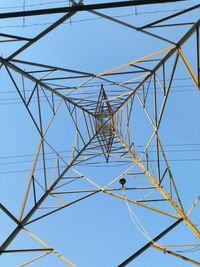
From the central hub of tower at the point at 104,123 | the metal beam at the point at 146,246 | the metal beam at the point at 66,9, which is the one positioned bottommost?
the metal beam at the point at 146,246

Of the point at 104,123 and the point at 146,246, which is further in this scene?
the point at 104,123

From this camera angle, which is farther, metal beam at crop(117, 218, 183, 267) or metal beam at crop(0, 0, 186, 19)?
metal beam at crop(117, 218, 183, 267)

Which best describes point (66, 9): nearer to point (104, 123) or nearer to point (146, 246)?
point (146, 246)

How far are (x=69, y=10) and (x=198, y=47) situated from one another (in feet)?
8.69

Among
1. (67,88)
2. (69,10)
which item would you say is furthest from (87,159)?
(69,10)

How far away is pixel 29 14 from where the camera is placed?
613 cm

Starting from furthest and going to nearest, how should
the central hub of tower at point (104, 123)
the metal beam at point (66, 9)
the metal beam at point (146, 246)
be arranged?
the central hub of tower at point (104, 123), the metal beam at point (146, 246), the metal beam at point (66, 9)

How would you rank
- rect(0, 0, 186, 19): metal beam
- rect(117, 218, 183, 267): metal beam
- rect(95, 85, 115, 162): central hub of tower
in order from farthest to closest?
rect(95, 85, 115, 162): central hub of tower
rect(117, 218, 183, 267): metal beam
rect(0, 0, 186, 19): metal beam

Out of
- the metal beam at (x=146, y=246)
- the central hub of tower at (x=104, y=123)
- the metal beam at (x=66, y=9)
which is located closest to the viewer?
the metal beam at (x=66, y=9)

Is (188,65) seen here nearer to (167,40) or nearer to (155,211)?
(167,40)

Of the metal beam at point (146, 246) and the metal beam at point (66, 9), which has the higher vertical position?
the metal beam at point (66, 9)

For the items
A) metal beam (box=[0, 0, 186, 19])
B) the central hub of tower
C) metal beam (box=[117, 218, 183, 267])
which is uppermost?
the central hub of tower

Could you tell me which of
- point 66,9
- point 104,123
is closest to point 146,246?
point 66,9

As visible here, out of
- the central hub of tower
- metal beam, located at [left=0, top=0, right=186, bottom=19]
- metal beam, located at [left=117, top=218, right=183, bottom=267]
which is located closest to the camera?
metal beam, located at [left=0, top=0, right=186, bottom=19]
